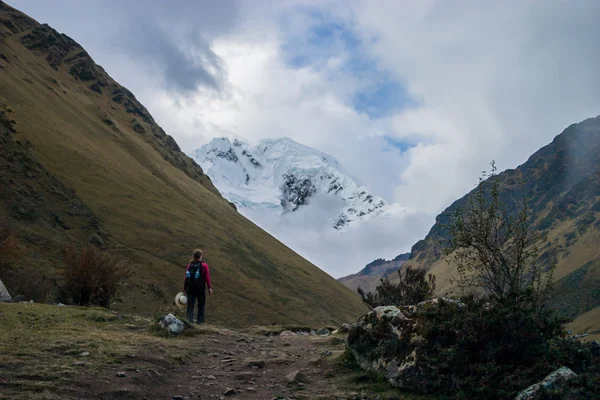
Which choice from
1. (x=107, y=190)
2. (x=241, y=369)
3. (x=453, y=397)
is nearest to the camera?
(x=453, y=397)

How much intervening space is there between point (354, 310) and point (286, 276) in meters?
13.4

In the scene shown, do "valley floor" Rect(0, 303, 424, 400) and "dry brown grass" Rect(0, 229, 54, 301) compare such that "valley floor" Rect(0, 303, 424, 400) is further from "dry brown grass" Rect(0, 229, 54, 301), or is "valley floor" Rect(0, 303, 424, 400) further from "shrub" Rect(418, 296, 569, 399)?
"dry brown grass" Rect(0, 229, 54, 301)

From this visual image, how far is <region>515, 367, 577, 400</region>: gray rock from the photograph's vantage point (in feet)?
23.3

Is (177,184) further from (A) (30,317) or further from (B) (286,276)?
(A) (30,317)

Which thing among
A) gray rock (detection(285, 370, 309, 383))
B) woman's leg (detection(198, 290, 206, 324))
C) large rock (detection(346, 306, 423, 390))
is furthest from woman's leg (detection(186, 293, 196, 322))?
large rock (detection(346, 306, 423, 390))

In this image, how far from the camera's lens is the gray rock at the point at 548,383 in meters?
7.10

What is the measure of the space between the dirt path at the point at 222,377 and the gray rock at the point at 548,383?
2.85 m

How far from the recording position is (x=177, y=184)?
310 ft

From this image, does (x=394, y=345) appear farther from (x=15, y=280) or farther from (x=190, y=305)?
(x=15, y=280)

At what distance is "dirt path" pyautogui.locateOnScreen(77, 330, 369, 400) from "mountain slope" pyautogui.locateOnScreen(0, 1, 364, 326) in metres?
25.4

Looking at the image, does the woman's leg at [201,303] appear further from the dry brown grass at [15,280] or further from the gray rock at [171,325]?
the dry brown grass at [15,280]

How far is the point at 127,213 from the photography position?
2376 inches

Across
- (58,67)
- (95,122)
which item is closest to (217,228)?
(95,122)

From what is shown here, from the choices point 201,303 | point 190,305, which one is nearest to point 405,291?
point 201,303
